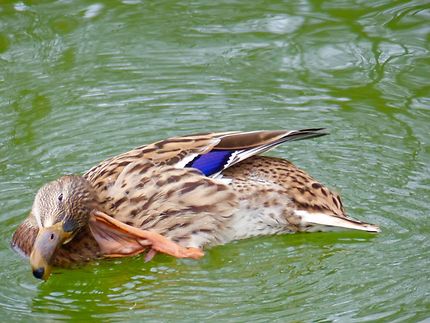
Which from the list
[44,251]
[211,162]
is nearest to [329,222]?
[211,162]

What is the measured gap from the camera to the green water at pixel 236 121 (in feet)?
25.0

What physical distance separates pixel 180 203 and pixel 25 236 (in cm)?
112

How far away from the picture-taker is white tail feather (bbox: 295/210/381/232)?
27.0ft

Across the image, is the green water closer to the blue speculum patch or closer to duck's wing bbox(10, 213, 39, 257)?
duck's wing bbox(10, 213, 39, 257)

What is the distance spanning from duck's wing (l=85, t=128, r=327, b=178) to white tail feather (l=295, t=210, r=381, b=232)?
22.2 inches

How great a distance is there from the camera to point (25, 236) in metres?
8.33

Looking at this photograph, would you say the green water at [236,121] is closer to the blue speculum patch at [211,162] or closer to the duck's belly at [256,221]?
the duck's belly at [256,221]

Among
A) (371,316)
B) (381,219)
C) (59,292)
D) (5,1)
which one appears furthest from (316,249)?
(5,1)

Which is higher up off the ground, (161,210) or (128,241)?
(161,210)

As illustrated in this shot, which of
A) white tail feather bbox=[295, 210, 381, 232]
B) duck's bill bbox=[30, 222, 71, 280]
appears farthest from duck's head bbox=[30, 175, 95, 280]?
white tail feather bbox=[295, 210, 381, 232]

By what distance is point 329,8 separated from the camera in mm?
12664

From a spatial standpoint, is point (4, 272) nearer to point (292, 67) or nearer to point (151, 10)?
point (292, 67)

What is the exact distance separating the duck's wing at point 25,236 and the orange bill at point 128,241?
0.41 m

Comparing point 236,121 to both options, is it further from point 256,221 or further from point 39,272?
point 39,272
